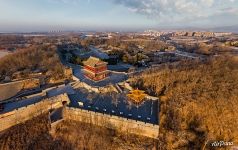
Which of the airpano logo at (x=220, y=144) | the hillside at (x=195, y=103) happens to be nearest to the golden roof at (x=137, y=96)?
the hillside at (x=195, y=103)

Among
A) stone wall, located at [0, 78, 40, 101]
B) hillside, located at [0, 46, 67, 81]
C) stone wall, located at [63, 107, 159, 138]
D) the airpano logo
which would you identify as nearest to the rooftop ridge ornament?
stone wall, located at [63, 107, 159, 138]

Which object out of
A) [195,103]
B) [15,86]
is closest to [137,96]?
[195,103]

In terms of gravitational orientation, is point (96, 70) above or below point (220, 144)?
above

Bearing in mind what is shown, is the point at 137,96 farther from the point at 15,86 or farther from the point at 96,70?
the point at 15,86

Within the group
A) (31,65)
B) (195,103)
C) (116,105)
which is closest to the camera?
(116,105)

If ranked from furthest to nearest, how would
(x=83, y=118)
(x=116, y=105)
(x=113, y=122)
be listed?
(x=116, y=105), (x=83, y=118), (x=113, y=122)

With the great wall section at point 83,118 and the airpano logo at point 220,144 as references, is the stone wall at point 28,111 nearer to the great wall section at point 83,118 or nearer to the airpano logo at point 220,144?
the great wall section at point 83,118

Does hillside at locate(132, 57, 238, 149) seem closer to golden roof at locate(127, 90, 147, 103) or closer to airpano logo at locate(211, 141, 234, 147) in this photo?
airpano logo at locate(211, 141, 234, 147)
